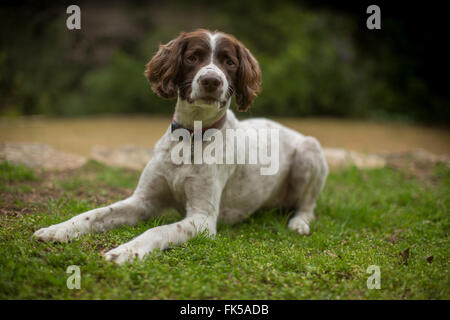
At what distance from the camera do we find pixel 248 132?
3625 millimetres

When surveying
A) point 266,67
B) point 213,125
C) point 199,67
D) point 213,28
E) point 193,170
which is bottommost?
point 193,170

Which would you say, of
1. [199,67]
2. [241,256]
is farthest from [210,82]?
[241,256]

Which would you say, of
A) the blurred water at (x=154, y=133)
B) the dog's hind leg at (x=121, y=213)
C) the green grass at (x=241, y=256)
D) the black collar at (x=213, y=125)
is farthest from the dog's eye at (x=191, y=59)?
the blurred water at (x=154, y=133)

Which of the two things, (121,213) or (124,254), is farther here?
(121,213)

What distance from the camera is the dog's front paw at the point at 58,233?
2633 millimetres

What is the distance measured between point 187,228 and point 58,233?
0.87 m

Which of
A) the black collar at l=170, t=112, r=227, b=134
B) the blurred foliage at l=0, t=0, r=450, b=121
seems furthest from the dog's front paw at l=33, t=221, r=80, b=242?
the blurred foliage at l=0, t=0, r=450, b=121

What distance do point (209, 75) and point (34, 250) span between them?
160 centimetres

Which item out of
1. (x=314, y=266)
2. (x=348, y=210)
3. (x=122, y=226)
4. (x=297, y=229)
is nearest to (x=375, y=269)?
(x=314, y=266)

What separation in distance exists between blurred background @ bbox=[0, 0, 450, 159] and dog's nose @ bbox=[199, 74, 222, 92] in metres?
5.42

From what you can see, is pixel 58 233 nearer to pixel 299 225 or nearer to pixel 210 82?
pixel 210 82

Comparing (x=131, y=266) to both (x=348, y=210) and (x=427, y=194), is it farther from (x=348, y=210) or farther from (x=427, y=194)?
(x=427, y=194)

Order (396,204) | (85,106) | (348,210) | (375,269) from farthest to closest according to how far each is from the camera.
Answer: (85,106), (396,204), (348,210), (375,269)

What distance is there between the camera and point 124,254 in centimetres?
246
